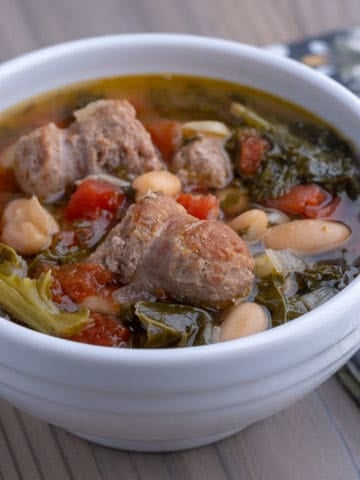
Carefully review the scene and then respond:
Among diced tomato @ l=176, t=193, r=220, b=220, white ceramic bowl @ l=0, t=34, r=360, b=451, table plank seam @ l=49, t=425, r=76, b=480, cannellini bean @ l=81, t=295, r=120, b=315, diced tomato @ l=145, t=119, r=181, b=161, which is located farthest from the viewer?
diced tomato @ l=145, t=119, r=181, b=161

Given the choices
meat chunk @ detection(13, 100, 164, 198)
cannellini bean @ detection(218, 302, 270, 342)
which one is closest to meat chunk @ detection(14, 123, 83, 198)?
meat chunk @ detection(13, 100, 164, 198)

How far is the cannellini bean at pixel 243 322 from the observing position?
Answer: 2.17 m

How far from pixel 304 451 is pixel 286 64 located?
1312 mm

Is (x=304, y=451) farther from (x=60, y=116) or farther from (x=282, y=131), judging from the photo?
(x=60, y=116)

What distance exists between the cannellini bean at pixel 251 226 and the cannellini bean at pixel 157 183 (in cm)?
23

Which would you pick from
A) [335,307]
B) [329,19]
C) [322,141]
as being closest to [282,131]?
[322,141]

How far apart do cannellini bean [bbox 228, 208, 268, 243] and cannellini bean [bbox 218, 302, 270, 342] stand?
1.01 ft

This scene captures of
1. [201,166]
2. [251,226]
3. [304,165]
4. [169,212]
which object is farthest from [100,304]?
[304,165]

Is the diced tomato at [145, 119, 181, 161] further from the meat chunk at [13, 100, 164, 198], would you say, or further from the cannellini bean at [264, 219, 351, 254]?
the cannellini bean at [264, 219, 351, 254]

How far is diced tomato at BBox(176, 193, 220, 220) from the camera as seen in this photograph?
2.57 meters

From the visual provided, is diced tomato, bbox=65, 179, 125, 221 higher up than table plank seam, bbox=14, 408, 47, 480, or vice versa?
diced tomato, bbox=65, 179, 125, 221

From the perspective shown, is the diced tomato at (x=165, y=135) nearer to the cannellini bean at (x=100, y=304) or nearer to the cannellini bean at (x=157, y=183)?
the cannellini bean at (x=157, y=183)

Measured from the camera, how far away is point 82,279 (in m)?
2.33

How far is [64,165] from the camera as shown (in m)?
2.68
